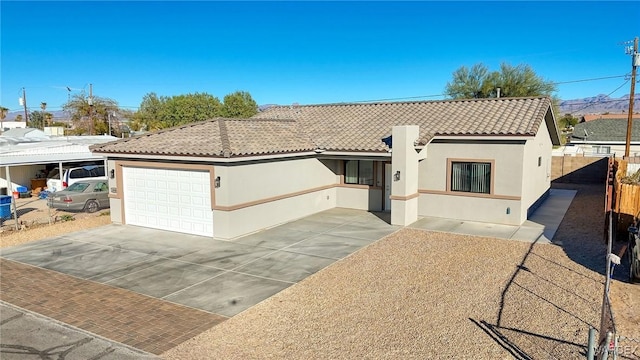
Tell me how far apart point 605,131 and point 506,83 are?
1031 centimetres

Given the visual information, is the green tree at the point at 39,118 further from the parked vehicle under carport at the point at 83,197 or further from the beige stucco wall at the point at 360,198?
the beige stucco wall at the point at 360,198

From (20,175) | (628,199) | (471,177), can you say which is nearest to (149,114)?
(20,175)

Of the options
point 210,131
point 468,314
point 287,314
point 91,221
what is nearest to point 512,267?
point 468,314

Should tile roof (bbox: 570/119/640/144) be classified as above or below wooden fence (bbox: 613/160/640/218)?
above

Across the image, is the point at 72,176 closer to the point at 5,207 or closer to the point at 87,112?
the point at 5,207

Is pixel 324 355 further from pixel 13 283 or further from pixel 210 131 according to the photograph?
pixel 210 131

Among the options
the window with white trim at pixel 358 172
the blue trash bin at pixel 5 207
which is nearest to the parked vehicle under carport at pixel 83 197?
the blue trash bin at pixel 5 207

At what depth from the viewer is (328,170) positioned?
64.1ft

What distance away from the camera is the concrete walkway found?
14.7 m

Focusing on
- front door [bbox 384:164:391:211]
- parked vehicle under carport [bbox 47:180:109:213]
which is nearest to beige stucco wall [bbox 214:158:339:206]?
front door [bbox 384:164:391:211]

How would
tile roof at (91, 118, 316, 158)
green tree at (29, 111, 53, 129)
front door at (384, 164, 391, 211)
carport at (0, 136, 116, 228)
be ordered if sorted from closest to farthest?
tile roof at (91, 118, 316, 158) → front door at (384, 164, 391, 211) → carport at (0, 136, 116, 228) → green tree at (29, 111, 53, 129)

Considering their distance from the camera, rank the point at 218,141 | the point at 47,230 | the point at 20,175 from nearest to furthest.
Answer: the point at 218,141
the point at 47,230
the point at 20,175

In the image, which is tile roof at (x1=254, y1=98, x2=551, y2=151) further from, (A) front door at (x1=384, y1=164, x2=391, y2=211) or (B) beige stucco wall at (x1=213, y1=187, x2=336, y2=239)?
(B) beige stucco wall at (x1=213, y1=187, x2=336, y2=239)

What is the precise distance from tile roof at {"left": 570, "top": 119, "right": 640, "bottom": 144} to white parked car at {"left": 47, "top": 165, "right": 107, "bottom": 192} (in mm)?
38954
